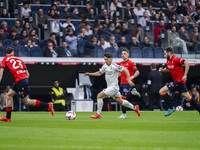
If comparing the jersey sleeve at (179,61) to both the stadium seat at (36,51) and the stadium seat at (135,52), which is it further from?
the stadium seat at (36,51)

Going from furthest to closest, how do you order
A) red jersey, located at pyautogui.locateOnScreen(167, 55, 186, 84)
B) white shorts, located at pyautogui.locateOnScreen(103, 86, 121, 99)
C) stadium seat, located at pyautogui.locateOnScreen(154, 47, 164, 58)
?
stadium seat, located at pyautogui.locateOnScreen(154, 47, 164, 58) → red jersey, located at pyautogui.locateOnScreen(167, 55, 186, 84) → white shorts, located at pyautogui.locateOnScreen(103, 86, 121, 99)

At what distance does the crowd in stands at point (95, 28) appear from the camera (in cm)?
1956

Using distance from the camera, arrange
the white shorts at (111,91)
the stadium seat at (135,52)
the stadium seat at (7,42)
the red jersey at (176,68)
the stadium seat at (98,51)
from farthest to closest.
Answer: the stadium seat at (135,52) < the stadium seat at (98,51) < the stadium seat at (7,42) < the red jersey at (176,68) < the white shorts at (111,91)

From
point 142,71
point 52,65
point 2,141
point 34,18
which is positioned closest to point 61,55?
point 52,65

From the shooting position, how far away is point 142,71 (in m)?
22.1

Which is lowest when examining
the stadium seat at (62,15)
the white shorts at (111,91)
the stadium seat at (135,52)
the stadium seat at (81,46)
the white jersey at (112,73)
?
the white shorts at (111,91)

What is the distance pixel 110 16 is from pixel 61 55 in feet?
19.7

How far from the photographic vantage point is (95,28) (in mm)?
21297

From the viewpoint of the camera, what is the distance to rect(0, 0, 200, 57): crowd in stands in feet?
64.2

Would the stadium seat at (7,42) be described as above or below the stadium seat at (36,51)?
A: above

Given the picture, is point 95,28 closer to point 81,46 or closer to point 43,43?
point 81,46

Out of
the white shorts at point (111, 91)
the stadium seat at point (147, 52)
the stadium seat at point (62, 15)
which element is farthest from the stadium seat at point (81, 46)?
the white shorts at point (111, 91)

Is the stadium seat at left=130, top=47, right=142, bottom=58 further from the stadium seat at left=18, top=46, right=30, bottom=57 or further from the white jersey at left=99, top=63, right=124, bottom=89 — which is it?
the white jersey at left=99, top=63, right=124, bottom=89

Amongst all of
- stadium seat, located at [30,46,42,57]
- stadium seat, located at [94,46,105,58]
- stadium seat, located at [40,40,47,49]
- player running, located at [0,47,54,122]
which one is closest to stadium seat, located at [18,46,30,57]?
stadium seat, located at [30,46,42,57]
